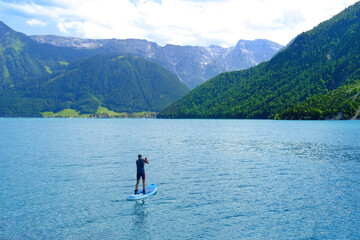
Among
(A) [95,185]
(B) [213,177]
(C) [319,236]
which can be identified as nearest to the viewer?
(C) [319,236]

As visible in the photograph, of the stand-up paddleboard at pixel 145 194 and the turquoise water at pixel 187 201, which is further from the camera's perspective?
the stand-up paddleboard at pixel 145 194

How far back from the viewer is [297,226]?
2753 cm

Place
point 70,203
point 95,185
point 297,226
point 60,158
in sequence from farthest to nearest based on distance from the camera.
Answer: point 60,158
point 95,185
point 70,203
point 297,226

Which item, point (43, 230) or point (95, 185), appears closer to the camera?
point (43, 230)

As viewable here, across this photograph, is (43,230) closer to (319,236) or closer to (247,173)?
(319,236)

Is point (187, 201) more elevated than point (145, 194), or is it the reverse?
point (145, 194)

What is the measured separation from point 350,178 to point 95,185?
39482 millimetres

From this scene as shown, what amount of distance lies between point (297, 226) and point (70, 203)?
2496 cm

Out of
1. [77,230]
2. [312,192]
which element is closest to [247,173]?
[312,192]

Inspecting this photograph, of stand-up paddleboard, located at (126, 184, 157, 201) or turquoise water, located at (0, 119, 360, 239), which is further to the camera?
stand-up paddleboard, located at (126, 184, 157, 201)

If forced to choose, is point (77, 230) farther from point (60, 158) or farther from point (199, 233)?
Answer: point (60, 158)

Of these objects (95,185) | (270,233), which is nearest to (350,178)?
(270,233)

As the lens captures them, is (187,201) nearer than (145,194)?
Yes

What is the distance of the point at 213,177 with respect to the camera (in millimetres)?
49000
